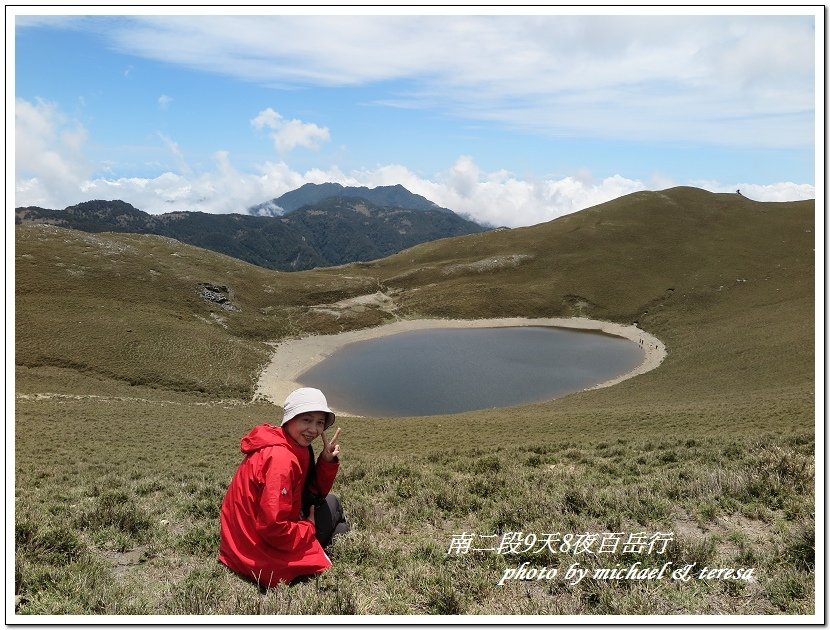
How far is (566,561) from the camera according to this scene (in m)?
6.31

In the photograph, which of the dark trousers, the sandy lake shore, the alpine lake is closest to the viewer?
the dark trousers

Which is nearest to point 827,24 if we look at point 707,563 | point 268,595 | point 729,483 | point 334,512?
point 729,483

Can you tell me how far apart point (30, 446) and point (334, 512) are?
79.8 feet

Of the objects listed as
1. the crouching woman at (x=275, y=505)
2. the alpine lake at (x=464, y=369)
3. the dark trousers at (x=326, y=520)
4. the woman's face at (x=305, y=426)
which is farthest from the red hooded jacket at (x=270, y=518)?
the alpine lake at (x=464, y=369)


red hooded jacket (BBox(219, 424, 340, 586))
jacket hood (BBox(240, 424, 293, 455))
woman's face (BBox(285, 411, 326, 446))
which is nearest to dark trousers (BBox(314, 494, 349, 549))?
red hooded jacket (BBox(219, 424, 340, 586))

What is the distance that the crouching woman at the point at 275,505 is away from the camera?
5.54m

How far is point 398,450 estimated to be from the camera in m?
25.1

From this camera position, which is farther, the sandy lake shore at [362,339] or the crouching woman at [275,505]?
the sandy lake shore at [362,339]

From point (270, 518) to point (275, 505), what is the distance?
17 centimetres

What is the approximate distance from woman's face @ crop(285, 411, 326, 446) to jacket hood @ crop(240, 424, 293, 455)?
12 centimetres

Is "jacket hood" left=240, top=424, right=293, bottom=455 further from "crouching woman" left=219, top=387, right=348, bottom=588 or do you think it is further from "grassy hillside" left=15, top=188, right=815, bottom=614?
"grassy hillside" left=15, top=188, right=815, bottom=614

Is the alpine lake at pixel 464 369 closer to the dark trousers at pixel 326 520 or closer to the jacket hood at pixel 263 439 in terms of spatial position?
the dark trousers at pixel 326 520

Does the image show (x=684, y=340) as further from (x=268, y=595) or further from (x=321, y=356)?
(x=268, y=595)

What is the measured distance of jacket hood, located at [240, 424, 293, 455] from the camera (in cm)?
581
